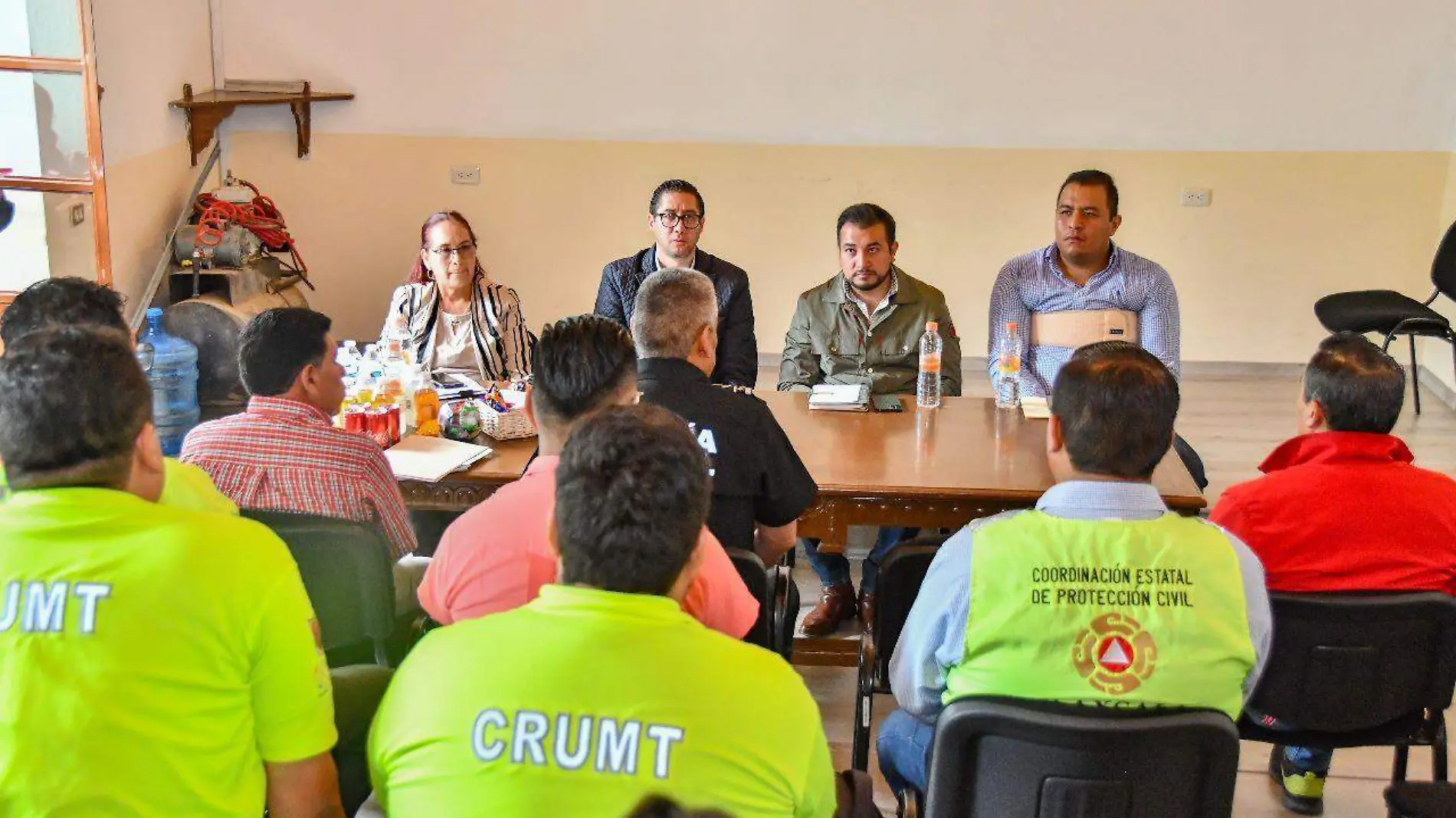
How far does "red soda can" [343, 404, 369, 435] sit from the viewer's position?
3.42 metres

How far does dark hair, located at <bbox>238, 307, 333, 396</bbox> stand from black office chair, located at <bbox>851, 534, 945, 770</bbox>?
127 centimetres

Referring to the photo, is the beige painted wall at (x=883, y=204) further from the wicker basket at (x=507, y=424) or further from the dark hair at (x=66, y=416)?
the dark hair at (x=66, y=416)

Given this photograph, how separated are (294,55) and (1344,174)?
17.3 feet

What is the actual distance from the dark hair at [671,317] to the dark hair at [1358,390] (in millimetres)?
1302

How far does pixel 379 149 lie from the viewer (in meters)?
6.79

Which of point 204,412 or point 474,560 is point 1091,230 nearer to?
point 474,560

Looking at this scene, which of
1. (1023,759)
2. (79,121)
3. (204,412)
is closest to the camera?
(1023,759)

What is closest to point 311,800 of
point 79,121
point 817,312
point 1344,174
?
point 817,312

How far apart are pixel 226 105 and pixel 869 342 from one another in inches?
148

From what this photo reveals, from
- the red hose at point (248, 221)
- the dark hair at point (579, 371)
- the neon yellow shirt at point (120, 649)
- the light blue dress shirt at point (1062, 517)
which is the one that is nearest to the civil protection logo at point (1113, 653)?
the light blue dress shirt at point (1062, 517)

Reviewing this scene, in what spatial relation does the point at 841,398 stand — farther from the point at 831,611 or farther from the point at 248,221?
the point at 248,221

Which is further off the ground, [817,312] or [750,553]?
[817,312]

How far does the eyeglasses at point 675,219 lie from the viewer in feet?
14.8

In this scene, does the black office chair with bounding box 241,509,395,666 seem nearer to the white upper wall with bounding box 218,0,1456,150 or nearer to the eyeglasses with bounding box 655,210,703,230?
the eyeglasses with bounding box 655,210,703,230
